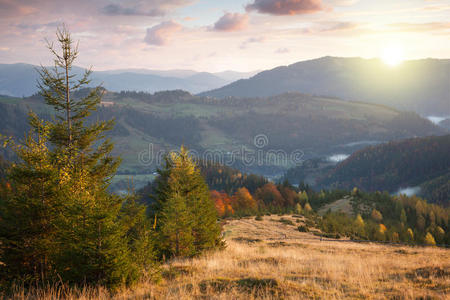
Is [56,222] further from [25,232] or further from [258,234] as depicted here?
[258,234]

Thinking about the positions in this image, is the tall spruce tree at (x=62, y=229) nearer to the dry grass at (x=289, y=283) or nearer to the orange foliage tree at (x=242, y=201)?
the dry grass at (x=289, y=283)

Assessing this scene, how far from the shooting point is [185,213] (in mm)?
18484

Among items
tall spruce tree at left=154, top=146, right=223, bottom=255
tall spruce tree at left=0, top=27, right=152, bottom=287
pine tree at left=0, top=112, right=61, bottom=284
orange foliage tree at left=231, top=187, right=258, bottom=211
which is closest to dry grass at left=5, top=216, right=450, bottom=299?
tall spruce tree at left=0, top=27, right=152, bottom=287

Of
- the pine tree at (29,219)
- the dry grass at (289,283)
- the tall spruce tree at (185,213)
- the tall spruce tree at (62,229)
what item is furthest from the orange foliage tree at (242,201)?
the pine tree at (29,219)

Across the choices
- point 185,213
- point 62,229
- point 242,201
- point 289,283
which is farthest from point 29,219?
point 242,201

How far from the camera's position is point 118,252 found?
11250 mm

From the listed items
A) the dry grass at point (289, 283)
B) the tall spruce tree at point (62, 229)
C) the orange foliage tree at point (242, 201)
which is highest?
the tall spruce tree at point (62, 229)

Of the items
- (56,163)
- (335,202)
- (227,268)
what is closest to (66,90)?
(56,163)

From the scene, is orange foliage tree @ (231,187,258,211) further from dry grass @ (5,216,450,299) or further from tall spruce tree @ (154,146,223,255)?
dry grass @ (5,216,450,299)

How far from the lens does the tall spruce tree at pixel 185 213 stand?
18.3 m

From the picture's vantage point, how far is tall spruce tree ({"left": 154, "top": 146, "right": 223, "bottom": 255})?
18.3 metres

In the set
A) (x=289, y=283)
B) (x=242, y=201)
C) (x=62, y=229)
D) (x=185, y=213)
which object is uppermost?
(x=62, y=229)

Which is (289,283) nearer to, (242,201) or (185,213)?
(185,213)

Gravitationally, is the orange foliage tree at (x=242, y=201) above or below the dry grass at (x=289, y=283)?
below
